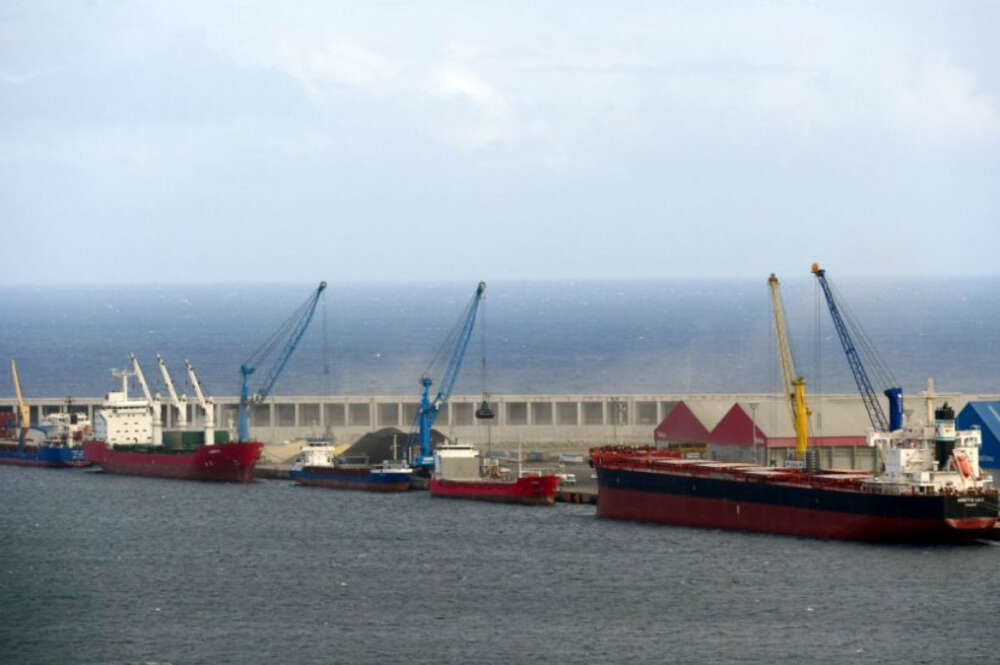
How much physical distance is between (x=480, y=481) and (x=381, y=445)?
1583cm

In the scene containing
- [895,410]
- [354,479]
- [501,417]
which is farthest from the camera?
[501,417]

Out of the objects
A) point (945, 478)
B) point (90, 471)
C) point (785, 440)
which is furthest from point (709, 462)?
point (90, 471)

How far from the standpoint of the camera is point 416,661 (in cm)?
4931

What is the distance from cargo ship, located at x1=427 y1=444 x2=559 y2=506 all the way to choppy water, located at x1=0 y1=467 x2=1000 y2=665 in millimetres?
1748

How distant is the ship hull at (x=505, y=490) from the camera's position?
8081 centimetres

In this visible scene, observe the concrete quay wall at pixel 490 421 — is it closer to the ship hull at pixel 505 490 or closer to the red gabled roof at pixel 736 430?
the red gabled roof at pixel 736 430

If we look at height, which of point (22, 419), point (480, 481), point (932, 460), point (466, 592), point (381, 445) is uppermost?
point (22, 419)

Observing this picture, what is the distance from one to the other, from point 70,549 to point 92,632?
52.3 ft

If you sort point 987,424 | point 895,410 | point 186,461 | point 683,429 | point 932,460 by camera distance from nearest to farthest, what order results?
point 932,460, point 895,410, point 987,424, point 683,429, point 186,461

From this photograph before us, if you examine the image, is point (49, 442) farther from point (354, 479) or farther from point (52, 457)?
point (354, 479)

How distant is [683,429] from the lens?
87500mm

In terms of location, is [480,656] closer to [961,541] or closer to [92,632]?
[92,632]

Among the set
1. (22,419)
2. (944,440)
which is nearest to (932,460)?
(944,440)

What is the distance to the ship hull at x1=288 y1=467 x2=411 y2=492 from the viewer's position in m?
87.9
